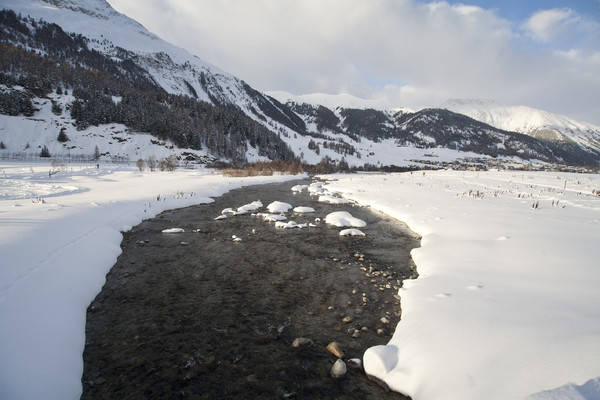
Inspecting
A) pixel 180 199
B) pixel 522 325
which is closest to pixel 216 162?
pixel 180 199

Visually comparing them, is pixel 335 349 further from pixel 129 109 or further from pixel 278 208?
pixel 129 109

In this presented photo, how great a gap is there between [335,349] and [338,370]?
483 millimetres

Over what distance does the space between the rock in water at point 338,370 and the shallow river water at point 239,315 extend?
3.8 inches

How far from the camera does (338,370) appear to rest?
169 inches

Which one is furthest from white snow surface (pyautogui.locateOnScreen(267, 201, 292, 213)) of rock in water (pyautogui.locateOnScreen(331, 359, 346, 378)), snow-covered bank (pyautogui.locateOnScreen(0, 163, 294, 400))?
rock in water (pyautogui.locateOnScreen(331, 359, 346, 378))

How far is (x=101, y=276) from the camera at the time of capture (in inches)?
287

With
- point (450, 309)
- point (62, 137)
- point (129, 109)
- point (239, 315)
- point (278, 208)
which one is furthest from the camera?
point (129, 109)

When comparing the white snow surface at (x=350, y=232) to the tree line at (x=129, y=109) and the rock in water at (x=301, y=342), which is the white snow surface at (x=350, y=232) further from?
the tree line at (x=129, y=109)

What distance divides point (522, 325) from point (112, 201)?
59.2ft

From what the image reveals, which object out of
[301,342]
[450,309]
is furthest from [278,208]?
[450,309]

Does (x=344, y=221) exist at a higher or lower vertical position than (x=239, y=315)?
higher

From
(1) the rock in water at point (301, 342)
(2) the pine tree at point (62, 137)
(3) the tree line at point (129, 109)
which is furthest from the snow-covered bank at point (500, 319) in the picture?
(2) the pine tree at point (62, 137)

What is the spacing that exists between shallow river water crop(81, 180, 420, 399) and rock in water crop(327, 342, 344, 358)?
0.09m

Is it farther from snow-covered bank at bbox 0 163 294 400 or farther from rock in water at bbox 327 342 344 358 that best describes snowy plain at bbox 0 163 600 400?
rock in water at bbox 327 342 344 358
